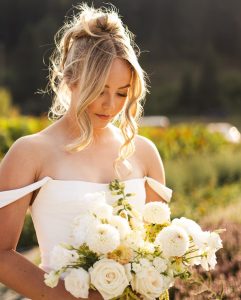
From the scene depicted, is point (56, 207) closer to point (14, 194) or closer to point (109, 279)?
point (14, 194)

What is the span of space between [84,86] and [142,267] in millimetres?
761

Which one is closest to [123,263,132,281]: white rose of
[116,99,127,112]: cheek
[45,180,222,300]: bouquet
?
[45,180,222,300]: bouquet

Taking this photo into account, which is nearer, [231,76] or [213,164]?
[213,164]

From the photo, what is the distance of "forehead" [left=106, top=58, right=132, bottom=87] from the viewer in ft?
9.80

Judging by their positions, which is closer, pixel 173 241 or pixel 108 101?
pixel 173 241

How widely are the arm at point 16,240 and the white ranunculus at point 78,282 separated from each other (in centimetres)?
11

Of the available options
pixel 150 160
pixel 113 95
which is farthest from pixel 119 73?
pixel 150 160

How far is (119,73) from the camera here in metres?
3.01

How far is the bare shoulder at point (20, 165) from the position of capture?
2.88 m

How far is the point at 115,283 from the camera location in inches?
103

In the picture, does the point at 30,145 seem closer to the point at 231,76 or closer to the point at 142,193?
the point at 142,193

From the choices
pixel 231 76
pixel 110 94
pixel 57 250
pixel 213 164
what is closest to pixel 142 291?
pixel 57 250

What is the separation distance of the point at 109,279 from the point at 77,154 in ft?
→ 2.26

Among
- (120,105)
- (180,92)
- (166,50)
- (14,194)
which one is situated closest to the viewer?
(14,194)
